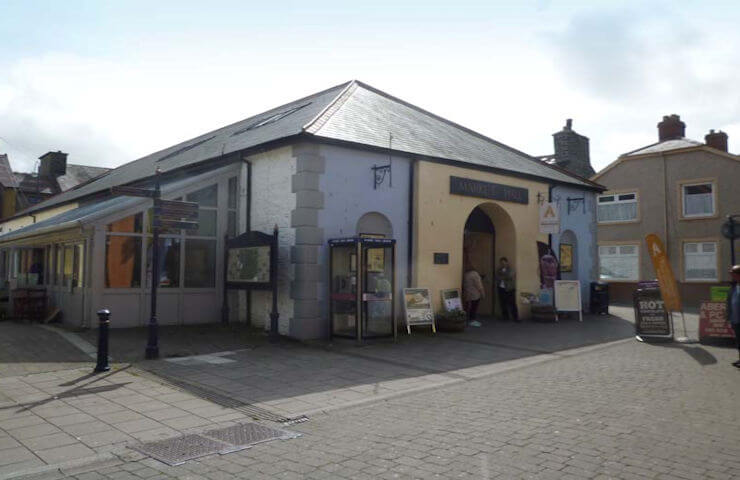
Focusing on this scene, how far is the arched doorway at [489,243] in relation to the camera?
15.8 metres

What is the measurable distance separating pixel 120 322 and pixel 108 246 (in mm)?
1703

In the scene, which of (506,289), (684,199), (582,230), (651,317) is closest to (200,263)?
(506,289)

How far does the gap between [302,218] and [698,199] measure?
20936 millimetres

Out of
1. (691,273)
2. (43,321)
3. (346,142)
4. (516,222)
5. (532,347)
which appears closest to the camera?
(532,347)

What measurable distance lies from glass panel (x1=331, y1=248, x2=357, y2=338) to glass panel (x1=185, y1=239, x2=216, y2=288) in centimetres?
377

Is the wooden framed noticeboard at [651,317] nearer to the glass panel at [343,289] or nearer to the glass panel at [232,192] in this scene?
the glass panel at [343,289]

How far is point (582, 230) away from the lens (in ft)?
62.3

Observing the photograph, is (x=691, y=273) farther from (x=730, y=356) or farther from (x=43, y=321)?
(x=43, y=321)

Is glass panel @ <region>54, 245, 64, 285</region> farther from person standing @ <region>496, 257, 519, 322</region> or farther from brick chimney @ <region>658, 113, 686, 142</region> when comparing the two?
brick chimney @ <region>658, 113, 686, 142</region>

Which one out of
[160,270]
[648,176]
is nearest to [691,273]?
[648,176]

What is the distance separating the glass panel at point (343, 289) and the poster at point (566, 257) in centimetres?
924

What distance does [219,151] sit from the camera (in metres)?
14.9

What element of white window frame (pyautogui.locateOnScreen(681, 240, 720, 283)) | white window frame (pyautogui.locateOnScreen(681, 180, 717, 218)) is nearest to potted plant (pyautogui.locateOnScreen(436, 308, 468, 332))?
white window frame (pyautogui.locateOnScreen(681, 240, 720, 283))

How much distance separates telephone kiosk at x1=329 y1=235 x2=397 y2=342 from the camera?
1100cm
